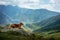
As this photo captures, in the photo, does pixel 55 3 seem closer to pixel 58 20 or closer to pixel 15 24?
pixel 58 20

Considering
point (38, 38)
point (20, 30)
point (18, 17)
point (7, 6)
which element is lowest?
point (38, 38)

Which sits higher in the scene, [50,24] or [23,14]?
[23,14]

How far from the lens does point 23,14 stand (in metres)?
3.92

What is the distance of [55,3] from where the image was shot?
3.96 metres

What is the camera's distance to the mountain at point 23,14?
3881 mm

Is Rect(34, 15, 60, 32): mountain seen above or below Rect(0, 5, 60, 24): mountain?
below

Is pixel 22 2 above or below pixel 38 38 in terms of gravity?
above

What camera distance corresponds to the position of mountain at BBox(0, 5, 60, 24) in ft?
12.7

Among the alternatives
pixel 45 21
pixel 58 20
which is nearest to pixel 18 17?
pixel 45 21

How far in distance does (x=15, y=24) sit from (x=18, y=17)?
0.59ft

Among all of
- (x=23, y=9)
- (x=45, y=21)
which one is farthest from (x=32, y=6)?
(x=45, y=21)

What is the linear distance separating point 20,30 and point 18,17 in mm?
299

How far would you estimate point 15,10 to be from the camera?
3922mm

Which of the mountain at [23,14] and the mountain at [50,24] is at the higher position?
the mountain at [23,14]
